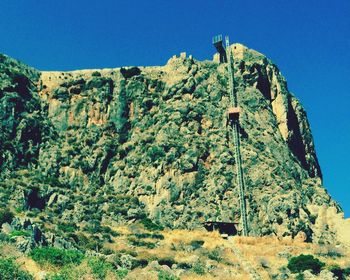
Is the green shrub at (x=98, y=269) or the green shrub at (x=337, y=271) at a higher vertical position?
the green shrub at (x=98, y=269)

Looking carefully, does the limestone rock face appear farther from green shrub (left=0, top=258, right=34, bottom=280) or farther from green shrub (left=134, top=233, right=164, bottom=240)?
green shrub (left=0, top=258, right=34, bottom=280)

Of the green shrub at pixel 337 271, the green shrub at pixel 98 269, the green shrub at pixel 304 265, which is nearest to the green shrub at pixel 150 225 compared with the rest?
the green shrub at pixel 304 265

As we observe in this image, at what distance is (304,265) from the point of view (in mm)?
53156

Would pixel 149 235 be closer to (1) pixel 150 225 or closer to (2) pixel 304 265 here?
(1) pixel 150 225

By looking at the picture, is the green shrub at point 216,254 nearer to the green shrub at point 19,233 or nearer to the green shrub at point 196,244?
the green shrub at point 196,244

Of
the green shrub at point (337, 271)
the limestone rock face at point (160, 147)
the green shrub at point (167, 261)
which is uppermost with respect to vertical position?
the limestone rock face at point (160, 147)

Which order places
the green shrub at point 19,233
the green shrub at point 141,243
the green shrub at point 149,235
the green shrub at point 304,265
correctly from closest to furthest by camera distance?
1. the green shrub at point 19,233
2. the green shrub at point 304,265
3. the green shrub at point 141,243
4. the green shrub at point 149,235

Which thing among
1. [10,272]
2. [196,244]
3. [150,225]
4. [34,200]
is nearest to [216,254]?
[196,244]

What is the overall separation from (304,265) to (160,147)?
133 ft

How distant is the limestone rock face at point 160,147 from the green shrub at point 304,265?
2050cm

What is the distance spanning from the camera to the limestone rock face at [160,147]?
79.7 metres

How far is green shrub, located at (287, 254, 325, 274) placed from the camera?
173ft

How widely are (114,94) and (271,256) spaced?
1979 inches

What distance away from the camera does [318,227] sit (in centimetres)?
8112
